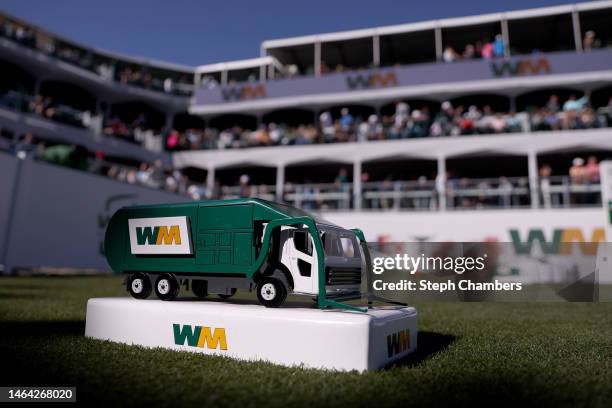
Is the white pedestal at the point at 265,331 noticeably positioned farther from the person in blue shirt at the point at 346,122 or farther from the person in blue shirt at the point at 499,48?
the person in blue shirt at the point at 499,48

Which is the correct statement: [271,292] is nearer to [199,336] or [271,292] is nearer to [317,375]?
[199,336]

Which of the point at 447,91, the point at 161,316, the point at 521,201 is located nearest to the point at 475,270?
the point at 161,316

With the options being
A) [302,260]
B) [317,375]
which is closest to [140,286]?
[302,260]

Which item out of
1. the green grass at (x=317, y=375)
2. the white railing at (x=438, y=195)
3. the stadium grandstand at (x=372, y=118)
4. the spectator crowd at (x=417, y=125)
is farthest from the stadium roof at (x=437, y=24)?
the green grass at (x=317, y=375)

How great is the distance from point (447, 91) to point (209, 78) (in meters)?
20.0

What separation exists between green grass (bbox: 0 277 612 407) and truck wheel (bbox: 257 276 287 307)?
567 mm

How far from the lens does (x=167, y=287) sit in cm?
424

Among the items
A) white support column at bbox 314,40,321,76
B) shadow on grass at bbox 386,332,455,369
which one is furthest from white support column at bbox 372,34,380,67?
shadow on grass at bbox 386,332,455,369

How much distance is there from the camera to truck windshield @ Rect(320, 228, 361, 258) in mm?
3730

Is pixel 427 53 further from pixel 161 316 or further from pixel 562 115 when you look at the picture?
pixel 161 316

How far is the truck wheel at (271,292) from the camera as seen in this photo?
3.69 m

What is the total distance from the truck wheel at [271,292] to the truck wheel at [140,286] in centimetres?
134

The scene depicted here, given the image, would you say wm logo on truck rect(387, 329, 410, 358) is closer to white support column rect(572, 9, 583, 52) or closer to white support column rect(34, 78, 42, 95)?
white support column rect(572, 9, 583, 52)

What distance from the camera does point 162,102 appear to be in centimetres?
2803
